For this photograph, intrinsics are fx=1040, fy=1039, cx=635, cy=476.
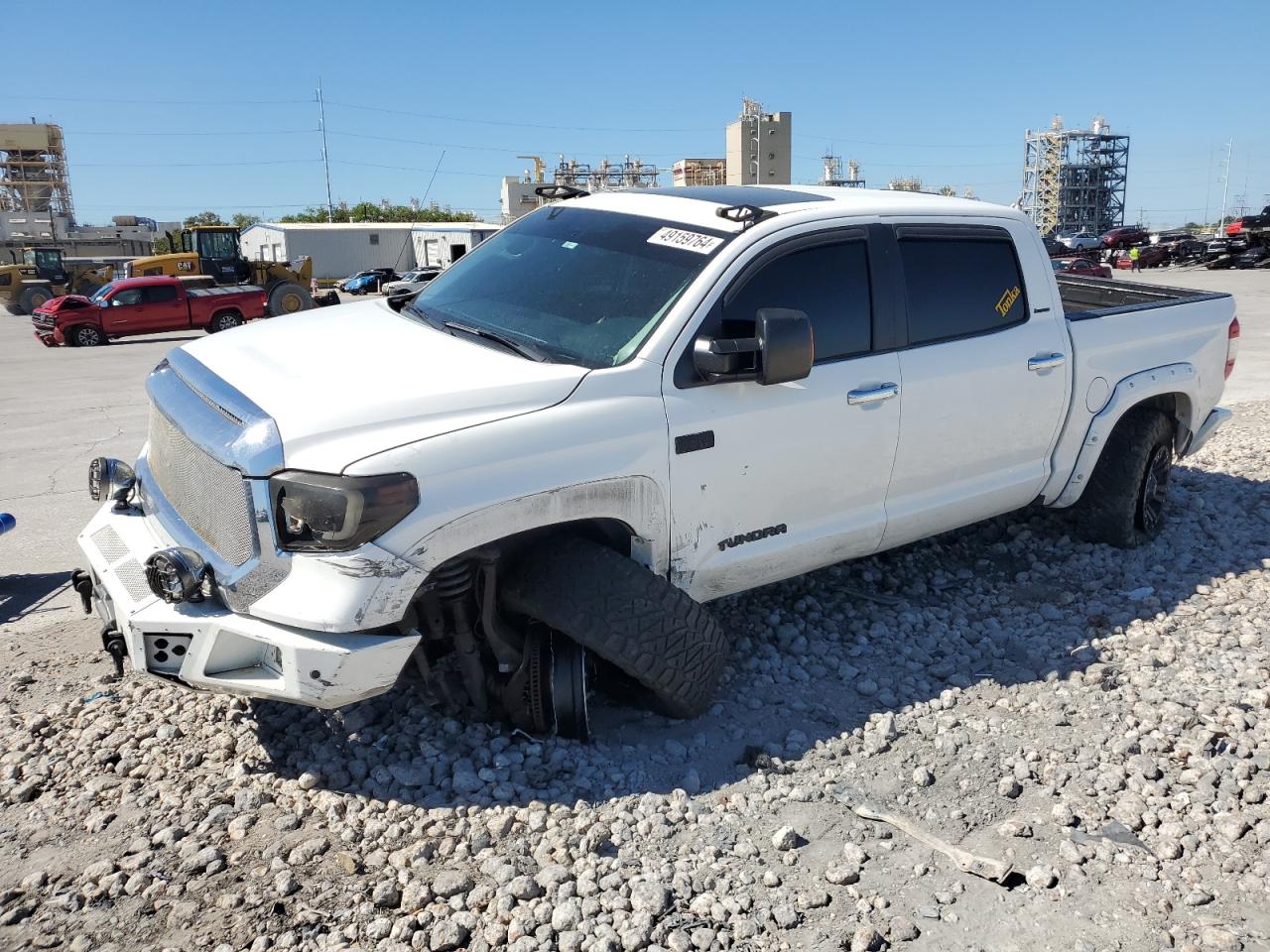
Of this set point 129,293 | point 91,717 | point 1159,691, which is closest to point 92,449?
point 91,717

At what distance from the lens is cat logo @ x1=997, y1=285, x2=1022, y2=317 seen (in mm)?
4898

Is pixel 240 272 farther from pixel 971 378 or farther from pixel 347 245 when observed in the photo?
pixel 347 245

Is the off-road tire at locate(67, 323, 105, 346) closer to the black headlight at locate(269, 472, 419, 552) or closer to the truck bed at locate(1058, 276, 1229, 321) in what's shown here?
the truck bed at locate(1058, 276, 1229, 321)

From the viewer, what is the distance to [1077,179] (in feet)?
349

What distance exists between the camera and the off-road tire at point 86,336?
23.3m

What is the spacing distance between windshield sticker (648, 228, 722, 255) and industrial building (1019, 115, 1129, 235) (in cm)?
10999

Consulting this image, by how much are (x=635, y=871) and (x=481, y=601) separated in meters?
1.08

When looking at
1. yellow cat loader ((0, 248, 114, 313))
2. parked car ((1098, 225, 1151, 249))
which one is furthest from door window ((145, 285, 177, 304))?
parked car ((1098, 225, 1151, 249))

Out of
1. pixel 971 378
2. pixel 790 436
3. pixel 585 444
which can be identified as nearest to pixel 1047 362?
pixel 971 378

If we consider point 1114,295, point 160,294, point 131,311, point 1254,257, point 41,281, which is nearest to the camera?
point 1114,295

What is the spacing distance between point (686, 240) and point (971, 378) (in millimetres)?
1477

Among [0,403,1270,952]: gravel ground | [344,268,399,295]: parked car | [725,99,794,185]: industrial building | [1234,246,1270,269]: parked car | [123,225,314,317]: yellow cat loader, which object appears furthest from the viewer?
[725,99,794,185]: industrial building

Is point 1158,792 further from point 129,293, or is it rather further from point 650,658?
point 129,293

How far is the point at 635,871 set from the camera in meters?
3.17
